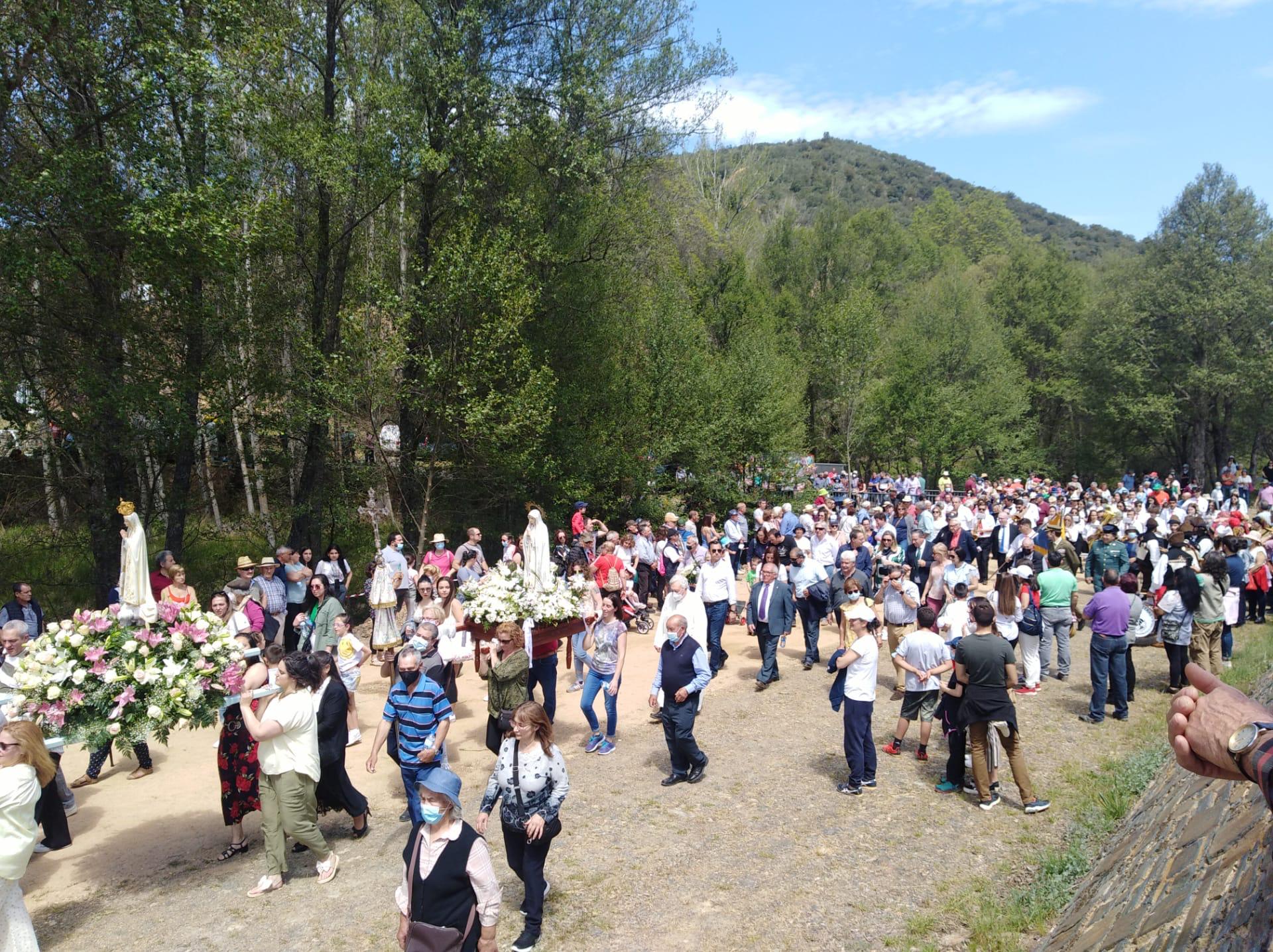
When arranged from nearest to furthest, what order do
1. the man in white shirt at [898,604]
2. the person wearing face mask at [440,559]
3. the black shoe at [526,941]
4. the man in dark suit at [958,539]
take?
the black shoe at [526,941], the man in white shirt at [898,604], the person wearing face mask at [440,559], the man in dark suit at [958,539]

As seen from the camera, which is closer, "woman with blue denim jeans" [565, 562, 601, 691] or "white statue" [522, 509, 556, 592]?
"woman with blue denim jeans" [565, 562, 601, 691]

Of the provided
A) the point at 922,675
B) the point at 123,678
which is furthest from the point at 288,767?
the point at 922,675

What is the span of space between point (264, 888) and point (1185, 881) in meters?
6.23

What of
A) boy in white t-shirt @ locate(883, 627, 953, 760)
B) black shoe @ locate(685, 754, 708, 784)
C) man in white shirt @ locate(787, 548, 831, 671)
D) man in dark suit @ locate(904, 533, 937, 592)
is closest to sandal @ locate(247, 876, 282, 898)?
black shoe @ locate(685, 754, 708, 784)

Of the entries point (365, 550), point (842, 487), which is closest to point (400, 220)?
point (365, 550)

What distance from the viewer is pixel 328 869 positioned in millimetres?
6328

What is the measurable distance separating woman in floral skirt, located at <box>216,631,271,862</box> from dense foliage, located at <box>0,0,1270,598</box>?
9172mm

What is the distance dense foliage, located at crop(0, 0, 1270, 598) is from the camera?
13562 mm

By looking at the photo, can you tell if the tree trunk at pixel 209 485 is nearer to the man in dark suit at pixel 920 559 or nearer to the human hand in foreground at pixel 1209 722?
the man in dark suit at pixel 920 559

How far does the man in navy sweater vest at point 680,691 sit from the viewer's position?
304 inches

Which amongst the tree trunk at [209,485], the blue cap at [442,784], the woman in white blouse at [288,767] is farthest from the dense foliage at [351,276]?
the blue cap at [442,784]

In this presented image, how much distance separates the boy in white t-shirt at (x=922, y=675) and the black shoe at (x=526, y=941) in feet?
15.4

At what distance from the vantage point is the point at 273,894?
612 cm

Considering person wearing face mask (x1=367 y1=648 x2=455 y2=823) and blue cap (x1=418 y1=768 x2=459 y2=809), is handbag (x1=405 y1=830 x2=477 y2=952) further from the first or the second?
person wearing face mask (x1=367 y1=648 x2=455 y2=823)
